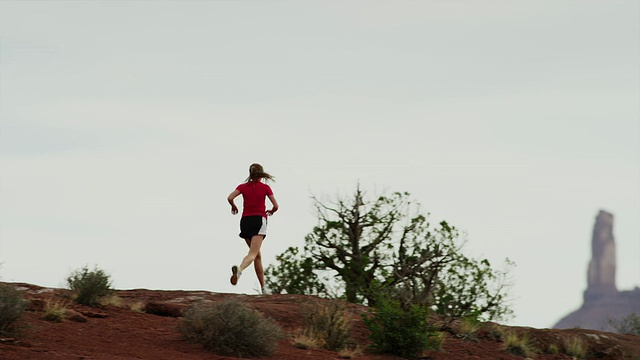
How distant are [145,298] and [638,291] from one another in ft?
539

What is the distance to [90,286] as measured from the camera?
15.4 meters

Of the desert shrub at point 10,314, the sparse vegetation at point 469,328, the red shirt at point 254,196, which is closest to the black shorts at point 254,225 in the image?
the red shirt at point 254,196

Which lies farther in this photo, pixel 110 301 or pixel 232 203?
pixel 232 203

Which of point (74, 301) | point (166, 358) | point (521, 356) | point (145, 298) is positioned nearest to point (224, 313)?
point (166, 358)

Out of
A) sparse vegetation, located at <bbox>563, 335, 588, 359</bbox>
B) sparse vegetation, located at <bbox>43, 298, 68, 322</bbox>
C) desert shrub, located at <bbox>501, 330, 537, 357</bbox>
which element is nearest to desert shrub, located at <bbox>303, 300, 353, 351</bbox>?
sparse vegetation, located at <bbox>43, 298, 68, 322</bbox>

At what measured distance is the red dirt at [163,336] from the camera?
12.0 metres

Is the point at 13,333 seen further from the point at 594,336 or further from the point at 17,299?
the point at 594,336

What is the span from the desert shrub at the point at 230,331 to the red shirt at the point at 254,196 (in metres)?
3.02

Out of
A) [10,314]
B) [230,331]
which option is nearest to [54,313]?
[10,314]

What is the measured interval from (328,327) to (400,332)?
54.6 inches

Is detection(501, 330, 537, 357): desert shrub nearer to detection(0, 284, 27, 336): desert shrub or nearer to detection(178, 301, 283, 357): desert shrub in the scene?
detection(178, 301, 283, 357): desert shrub

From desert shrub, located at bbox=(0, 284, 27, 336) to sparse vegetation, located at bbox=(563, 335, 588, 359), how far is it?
1244cm

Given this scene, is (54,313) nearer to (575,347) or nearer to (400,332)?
(400,332)

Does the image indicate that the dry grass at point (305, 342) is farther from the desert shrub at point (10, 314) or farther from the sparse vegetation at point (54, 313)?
the desert shrub at point (10, 314)
